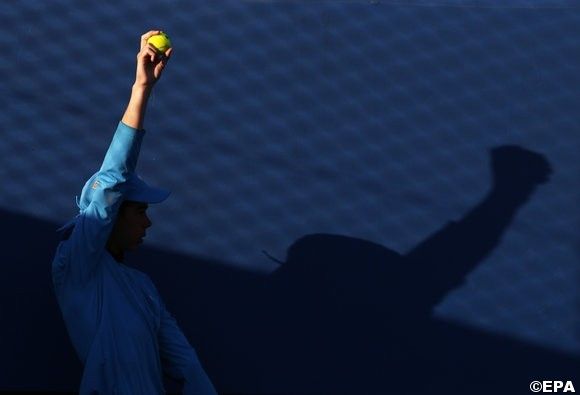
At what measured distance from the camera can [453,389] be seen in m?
5.33

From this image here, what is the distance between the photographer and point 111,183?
443 centimetres

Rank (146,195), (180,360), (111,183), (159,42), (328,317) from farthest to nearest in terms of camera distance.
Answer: (328,317) < (180,360) < (146,195) < (159,42) < (111,183)

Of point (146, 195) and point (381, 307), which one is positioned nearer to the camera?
point (146, 195)

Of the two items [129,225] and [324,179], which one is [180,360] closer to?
[129,225]

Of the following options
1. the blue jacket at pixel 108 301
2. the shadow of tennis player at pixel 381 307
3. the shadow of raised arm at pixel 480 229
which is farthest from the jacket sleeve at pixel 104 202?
the shadow of raised arm at pixel 480 229

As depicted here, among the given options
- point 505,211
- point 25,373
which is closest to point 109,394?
point 25,373

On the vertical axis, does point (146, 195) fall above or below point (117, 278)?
above

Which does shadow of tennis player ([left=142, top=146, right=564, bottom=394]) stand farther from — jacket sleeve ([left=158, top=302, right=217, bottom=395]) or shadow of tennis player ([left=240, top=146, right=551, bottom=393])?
jacket sleeve ([left=158, top=302, right=217, bottom=395])

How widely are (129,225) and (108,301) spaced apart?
0.84ft

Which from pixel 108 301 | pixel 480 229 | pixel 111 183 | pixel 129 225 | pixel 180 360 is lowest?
pixel 180 360

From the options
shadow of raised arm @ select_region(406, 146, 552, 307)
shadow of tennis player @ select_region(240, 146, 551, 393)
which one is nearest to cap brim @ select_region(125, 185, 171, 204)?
shadow of tennis player @ select_region(240, 146, 551, 393)

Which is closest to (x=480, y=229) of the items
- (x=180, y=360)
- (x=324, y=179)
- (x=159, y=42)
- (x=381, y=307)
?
(x=381, y=307)

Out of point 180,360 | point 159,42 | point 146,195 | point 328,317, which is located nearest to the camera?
point 159,42

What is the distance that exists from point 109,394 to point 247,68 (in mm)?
1341
